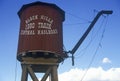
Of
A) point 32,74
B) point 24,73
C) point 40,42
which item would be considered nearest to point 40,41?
point 40,42

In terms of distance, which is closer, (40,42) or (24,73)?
(24,73)

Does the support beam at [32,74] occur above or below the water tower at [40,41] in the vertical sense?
below

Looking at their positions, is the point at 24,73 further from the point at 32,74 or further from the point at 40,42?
the point at 40,42

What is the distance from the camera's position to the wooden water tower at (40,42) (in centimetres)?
2255

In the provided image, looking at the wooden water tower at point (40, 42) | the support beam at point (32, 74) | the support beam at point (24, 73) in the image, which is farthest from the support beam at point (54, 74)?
the support beam at point (24, 73)

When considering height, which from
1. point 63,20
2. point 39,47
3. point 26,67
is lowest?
point 26,67

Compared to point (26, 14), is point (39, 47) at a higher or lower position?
lower

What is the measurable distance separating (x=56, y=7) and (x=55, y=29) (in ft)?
6.20

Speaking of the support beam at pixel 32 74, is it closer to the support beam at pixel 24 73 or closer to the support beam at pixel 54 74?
the support beam at pixel 24 73

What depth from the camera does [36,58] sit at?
22.8m

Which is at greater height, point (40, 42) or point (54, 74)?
point (40, 42)

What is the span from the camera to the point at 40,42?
889 inches

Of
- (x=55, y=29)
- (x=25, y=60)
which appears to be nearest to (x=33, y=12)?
(x=55, y=29)

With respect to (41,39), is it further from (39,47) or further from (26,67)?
(26,67)
